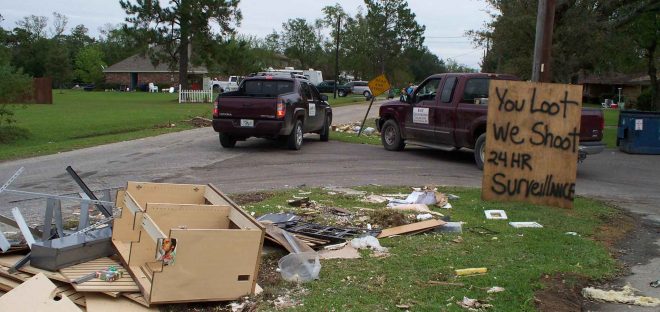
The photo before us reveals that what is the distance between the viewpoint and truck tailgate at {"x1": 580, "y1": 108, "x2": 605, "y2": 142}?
11.5 m

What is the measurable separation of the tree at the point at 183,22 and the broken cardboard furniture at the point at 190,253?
4002cm

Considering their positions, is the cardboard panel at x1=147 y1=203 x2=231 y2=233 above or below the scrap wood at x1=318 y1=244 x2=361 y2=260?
above

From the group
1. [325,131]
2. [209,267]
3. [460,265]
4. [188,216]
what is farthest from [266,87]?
[209,267]

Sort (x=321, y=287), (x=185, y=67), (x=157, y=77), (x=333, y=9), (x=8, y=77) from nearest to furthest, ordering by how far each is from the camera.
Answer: (x=321, y=287)
(x=8, y=77)
(x=185, y=67)
(x=157, y=77)
(x=333, y=9)

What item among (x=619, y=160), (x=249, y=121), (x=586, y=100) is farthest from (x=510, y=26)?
(x=586, y=100)

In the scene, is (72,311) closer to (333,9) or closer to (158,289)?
(158,289)

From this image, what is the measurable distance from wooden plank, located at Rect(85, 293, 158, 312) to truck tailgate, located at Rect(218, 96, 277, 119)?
951 cm

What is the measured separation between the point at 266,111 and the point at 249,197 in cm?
513

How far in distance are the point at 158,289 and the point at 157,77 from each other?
82029 millimetres

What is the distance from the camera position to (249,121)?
13914mm

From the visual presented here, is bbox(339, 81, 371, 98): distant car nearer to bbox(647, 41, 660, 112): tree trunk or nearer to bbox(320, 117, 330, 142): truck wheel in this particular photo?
bbox(647, 41, 660, 112): tree trunk

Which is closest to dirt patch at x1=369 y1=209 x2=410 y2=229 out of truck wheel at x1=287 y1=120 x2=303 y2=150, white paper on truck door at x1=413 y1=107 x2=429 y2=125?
white paper on truck door at x1=413 y1=107 x2=429 y2=125

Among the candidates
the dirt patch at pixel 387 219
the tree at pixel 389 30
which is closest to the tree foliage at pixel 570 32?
the dirt patch at pixel 387 219

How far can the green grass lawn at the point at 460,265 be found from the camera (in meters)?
4.67
